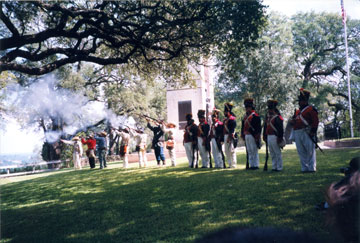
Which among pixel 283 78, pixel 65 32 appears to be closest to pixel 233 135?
pixel 65 32

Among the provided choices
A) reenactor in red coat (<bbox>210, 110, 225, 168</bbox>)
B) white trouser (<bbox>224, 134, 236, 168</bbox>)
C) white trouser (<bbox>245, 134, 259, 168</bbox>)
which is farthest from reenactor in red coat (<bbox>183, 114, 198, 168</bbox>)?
white trouser (<bbox>245, 134, 259, 168</bbox>)

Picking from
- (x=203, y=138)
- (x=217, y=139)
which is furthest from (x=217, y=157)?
(x=203, y=138)

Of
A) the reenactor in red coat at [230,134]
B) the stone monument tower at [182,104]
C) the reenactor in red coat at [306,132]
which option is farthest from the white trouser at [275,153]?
the stone monument tower at [182,104]

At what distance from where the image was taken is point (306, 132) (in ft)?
27.7

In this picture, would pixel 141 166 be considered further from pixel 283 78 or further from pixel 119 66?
pixel 283 78

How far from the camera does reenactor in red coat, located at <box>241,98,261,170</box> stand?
10.1m

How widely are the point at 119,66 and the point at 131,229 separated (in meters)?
10.6

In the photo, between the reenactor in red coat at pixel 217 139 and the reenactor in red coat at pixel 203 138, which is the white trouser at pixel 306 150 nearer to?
the reenactor in red coat at pixel 217 139

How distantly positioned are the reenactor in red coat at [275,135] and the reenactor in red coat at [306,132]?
0.58 m

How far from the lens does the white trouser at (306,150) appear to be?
824 centimetres

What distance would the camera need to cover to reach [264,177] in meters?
8.01

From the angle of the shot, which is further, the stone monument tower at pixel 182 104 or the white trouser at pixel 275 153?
the stone monument tower at pixel 182 104

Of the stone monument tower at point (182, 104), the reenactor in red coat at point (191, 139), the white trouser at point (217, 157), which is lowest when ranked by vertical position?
the white trouser at point (217, 157)

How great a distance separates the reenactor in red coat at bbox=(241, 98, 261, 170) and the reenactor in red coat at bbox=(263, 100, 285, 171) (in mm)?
549
